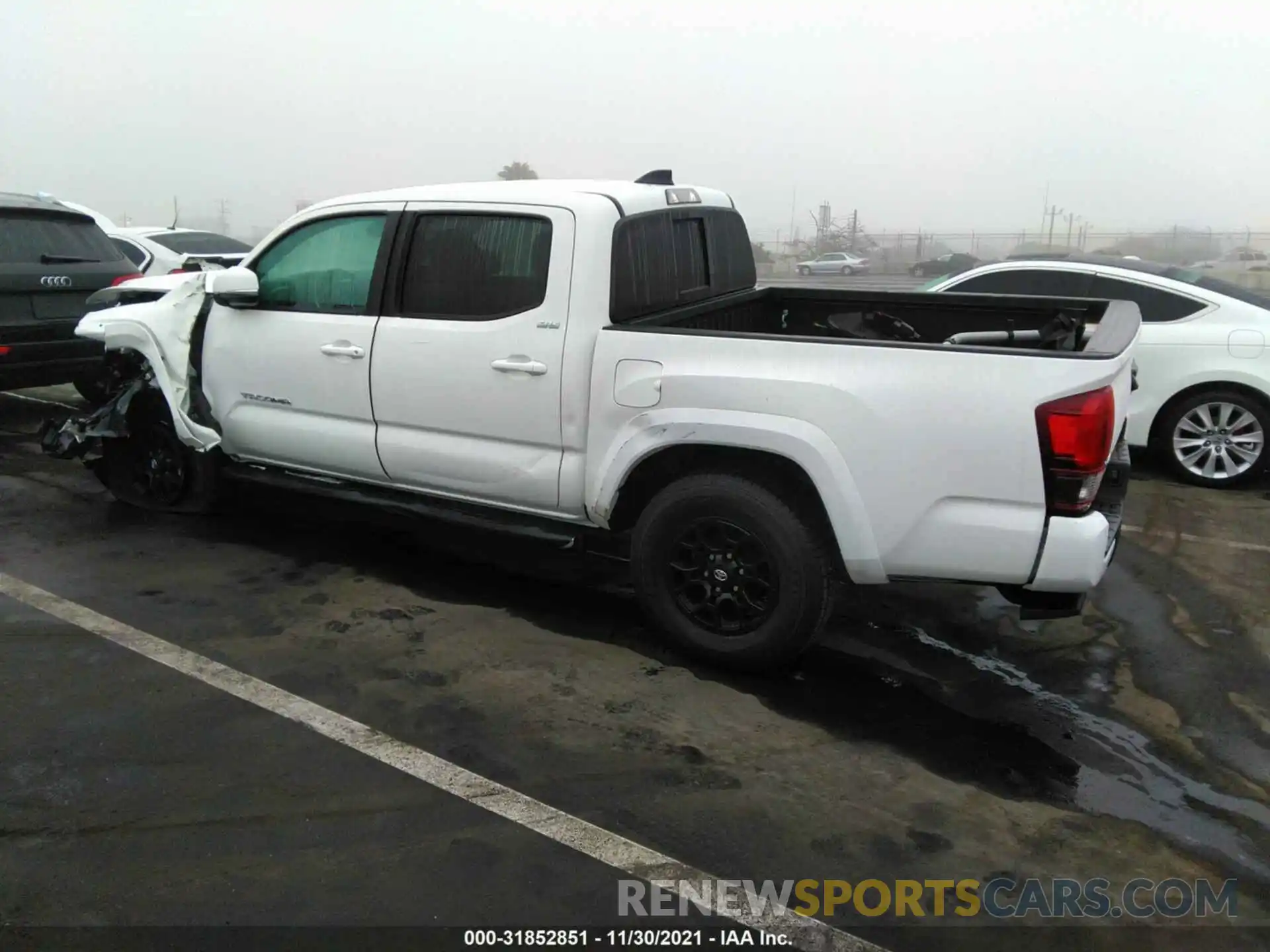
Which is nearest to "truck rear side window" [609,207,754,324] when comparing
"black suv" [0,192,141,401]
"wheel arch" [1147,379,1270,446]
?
"wheel arch" [1147,379,1270,446]

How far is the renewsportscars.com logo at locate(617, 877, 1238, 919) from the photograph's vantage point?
256 centimetres

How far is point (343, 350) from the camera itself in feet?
14.7

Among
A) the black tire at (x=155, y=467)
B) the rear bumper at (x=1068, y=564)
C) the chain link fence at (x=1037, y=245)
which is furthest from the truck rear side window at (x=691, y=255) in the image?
the chain link fence at (x=1037, y=245)

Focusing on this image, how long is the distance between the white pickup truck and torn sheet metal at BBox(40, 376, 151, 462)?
2 cm

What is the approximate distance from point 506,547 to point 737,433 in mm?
2081

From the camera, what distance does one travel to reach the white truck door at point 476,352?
3.97 meters

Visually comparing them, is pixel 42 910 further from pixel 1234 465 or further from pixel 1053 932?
pixel 1234 465

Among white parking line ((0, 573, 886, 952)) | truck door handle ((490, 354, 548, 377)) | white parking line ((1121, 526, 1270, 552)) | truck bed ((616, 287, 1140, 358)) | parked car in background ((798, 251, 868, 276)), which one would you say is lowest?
white parking line ((0, 573, 886, 952))

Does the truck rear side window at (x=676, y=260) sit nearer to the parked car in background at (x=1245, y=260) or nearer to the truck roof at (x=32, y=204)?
the truck roof at (x=32, y=204)

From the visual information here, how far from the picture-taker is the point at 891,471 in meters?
3.34

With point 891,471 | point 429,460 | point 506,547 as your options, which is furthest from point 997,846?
point 506,547

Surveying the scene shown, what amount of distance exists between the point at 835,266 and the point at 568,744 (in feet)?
105

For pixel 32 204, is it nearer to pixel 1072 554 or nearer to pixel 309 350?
pixel 309 350

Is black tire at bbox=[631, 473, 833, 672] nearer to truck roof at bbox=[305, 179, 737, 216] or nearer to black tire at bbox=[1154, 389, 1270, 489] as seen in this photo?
truck roof at bbox=[305, 179, 737, 216]
